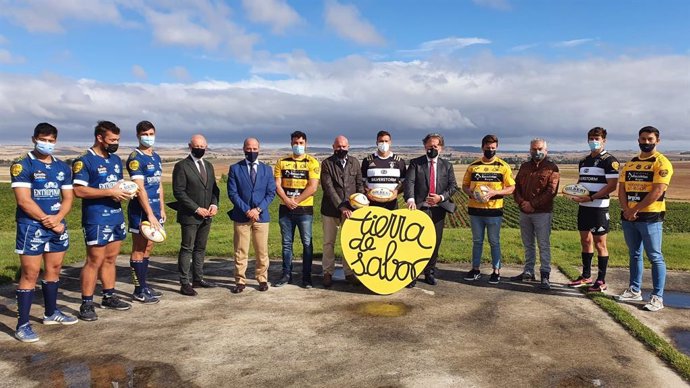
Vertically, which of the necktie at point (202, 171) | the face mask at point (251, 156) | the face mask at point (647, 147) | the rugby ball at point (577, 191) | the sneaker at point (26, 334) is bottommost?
the sneaker at point (26, 334)

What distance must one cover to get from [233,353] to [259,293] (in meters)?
2.27

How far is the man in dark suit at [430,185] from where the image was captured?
7.63 metres

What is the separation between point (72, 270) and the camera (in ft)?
28.8

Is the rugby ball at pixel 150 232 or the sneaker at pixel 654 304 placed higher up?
the rugby ball at pixel 150 232

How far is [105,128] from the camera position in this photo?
590 centimetres

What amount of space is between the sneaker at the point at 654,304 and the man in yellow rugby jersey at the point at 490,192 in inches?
83.9

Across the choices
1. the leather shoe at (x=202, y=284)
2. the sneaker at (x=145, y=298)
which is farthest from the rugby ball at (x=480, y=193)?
the sneaker at (x=145, y=298)

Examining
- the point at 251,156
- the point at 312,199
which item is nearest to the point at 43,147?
the point at 251,156

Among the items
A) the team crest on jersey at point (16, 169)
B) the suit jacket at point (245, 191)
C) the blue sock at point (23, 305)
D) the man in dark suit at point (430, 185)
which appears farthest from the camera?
the man in dark suit at point (430, 185)

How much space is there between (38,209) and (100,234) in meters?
0.86

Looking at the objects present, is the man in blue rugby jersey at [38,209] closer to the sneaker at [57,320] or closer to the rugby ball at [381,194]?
the sneaker at [57,320]

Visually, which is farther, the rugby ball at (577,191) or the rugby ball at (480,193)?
the rugby ball at (480,193)

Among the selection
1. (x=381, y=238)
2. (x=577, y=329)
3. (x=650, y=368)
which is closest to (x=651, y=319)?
(x=577, y=329)

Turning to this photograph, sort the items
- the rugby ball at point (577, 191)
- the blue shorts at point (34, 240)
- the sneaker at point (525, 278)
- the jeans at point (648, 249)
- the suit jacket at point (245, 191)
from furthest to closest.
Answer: the sneaker at point (525, 278) → the suit jacket at point (245, 191) → the rugby ball at point (577, 191) → the jeans at point (648, 249) → the blue shorts at point (34, 240)
